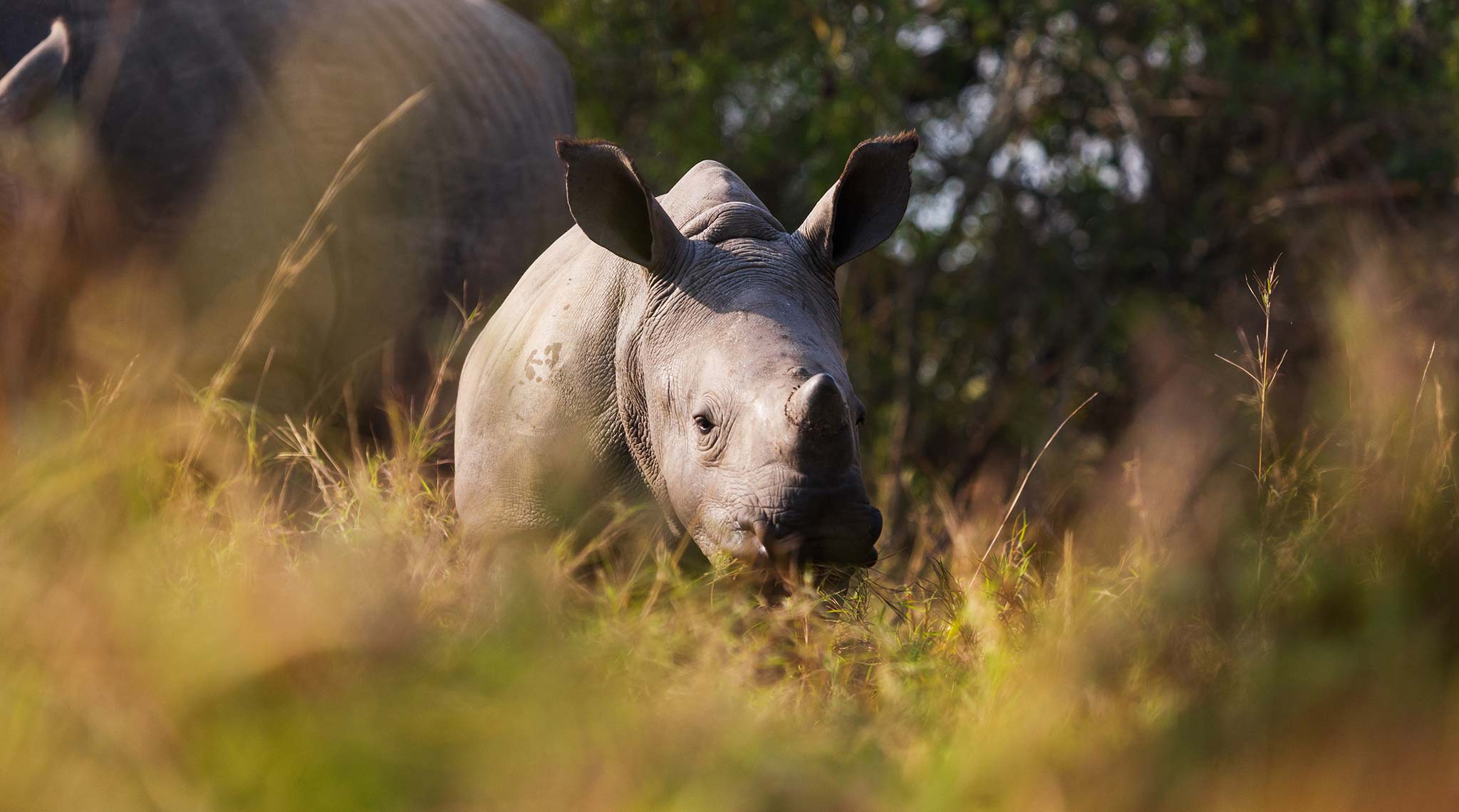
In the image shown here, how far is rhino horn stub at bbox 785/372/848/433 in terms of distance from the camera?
3.25 meters

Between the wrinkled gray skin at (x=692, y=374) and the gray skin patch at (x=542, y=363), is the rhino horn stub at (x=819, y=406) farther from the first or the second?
the gray skin patch at (x=542, y=363)

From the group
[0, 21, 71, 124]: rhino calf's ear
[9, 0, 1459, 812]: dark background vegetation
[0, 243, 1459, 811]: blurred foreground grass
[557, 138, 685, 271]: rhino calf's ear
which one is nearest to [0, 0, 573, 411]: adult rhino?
[0, 21, 71, 124]: rhino calf's ear

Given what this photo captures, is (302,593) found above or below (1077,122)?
above

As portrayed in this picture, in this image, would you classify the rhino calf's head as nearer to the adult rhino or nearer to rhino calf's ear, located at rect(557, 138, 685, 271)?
rhino calf's ear, located at rect(557, 138, 685, 271)

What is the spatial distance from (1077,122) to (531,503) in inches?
285

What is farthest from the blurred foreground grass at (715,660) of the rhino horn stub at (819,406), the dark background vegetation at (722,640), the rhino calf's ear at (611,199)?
the rhino calf's ear at (611,199)

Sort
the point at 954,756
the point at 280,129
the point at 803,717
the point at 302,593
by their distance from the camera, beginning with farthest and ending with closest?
1. the point at 280,129
2. the point at 803,717
3. the point at 302,593
4. the point at 954,756

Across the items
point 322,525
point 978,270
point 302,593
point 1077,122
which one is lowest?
point 978,270

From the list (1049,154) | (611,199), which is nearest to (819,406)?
(611,199)

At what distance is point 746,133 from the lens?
9109mm

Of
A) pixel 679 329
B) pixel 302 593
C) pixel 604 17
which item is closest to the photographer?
pixel 302 593

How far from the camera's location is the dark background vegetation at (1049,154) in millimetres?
8883

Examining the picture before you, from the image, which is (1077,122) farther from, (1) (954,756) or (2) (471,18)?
(1) (954,756)

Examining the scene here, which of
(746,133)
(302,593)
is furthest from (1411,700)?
(746,133)
